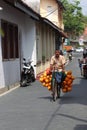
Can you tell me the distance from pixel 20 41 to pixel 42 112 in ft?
40.6

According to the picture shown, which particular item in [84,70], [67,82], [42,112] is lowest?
[42,112]

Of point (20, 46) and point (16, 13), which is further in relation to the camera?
point (20, 46)

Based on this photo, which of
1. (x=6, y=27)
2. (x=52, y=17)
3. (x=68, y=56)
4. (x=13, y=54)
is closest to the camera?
(x=6, y=27)

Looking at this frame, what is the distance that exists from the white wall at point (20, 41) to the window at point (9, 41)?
9.2 inches

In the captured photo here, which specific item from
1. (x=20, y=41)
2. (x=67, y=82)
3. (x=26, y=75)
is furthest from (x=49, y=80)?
(x=20, y=41)

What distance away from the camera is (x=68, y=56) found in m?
66.0

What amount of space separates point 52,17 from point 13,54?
38894 mm

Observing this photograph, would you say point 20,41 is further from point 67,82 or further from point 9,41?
point 67,82

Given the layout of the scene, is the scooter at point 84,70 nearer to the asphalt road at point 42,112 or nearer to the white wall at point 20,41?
the white wall at point 20,41

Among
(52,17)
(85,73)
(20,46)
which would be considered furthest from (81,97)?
(52,17)

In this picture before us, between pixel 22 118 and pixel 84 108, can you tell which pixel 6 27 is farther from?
pixel 22 118

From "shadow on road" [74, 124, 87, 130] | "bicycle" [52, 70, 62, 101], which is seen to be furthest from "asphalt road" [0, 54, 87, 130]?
"bicycle" [52, 70, 62, 101]

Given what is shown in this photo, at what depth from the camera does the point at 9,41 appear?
68.0 ft

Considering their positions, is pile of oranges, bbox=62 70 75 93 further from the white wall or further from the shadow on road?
the shadow on road
